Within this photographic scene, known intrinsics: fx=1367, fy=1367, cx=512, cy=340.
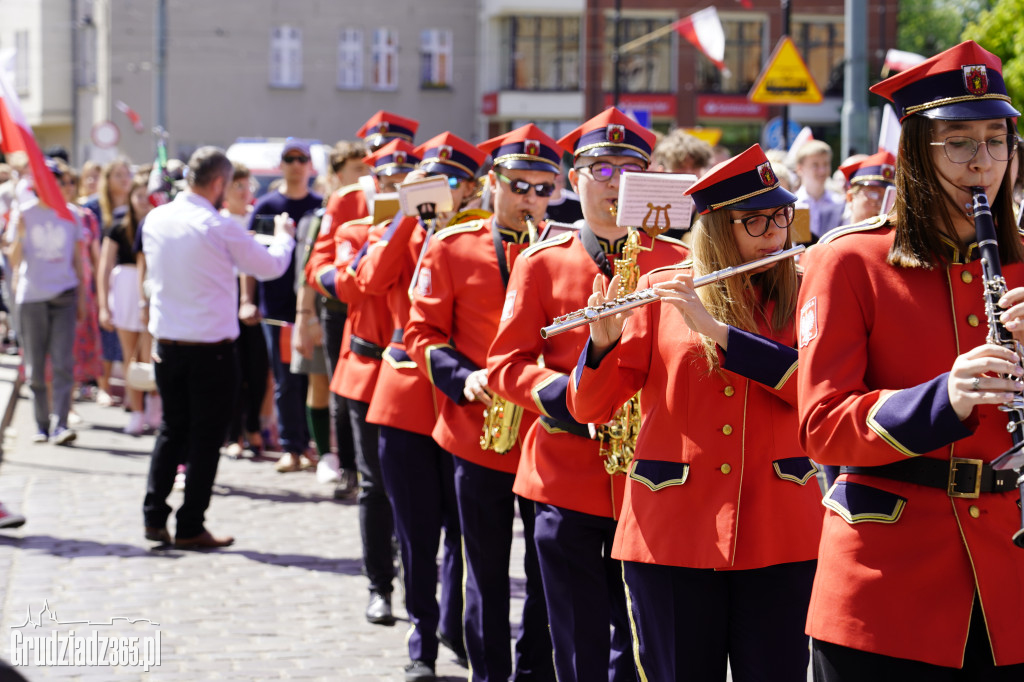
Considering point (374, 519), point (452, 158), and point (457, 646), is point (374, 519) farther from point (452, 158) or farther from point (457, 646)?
point (452, 158)

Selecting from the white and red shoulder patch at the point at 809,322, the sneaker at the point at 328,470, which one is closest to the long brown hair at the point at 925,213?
the white and red shoulder patch at the point at 809,322

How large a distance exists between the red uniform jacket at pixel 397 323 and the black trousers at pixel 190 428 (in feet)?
5.16

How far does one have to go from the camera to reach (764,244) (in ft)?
12.2

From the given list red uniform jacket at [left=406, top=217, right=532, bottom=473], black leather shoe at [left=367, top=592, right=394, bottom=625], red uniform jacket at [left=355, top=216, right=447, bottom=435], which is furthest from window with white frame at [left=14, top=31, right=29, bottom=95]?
red uniform jacket at [left=406, top=217, right=532, bottom=473]

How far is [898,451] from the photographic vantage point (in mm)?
2748

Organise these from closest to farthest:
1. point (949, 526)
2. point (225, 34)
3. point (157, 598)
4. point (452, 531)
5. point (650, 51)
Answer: point (949, 526)
point (452, 531)
point (157, 598)
point (225, 34)
point (650, 51)

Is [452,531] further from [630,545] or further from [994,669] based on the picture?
[994,669]

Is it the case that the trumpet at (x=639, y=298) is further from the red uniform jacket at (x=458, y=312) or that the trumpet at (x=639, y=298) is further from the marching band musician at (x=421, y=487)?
the marching band musician at (x=421, y=487)

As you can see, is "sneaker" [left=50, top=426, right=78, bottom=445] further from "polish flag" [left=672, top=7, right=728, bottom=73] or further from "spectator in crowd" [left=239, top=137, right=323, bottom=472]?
"polish flag" [left=672, top=7, right=728, bottom=73]

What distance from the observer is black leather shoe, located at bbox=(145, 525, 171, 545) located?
814 centimetres

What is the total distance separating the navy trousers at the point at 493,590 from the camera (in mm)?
5227

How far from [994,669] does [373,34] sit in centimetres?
4523

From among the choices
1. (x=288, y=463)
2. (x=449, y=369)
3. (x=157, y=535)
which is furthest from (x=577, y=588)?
(x=288, y=463)

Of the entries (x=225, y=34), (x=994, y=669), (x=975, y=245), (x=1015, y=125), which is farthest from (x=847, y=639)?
(x=225, y=34)
